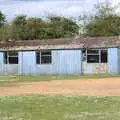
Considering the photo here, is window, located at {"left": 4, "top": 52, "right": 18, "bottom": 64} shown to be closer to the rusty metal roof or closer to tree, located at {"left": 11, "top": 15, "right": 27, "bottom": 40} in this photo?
the rusty metal roof

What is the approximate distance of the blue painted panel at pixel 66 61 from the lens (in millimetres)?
51719

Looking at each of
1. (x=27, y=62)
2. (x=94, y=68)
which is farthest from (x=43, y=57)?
(x=94, y=68)

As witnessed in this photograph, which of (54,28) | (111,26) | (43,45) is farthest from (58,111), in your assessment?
(54,28)

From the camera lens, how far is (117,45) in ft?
163

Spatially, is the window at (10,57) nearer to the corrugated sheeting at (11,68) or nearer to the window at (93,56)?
the corrugated sheeting at (11,68)

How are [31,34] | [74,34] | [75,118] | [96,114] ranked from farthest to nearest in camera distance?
[74,34] < [31,34] < [96,114] < [75,118]

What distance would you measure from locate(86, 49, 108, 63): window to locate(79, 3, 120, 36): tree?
70.3ft

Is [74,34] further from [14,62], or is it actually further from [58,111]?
[58,111]

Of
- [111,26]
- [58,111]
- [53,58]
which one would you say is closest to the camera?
[58,111]

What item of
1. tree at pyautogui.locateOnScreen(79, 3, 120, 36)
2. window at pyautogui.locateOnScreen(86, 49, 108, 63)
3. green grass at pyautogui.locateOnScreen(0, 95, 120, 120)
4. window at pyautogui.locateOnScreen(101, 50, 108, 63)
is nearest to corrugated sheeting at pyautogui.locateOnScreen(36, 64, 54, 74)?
window at pyautogui.locateOnScreen(86, 49, 108, 63)

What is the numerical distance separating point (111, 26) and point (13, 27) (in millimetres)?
16623

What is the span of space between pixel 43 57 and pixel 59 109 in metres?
37.9

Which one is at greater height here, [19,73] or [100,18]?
[100,18]

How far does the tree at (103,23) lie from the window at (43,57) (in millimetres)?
20824
